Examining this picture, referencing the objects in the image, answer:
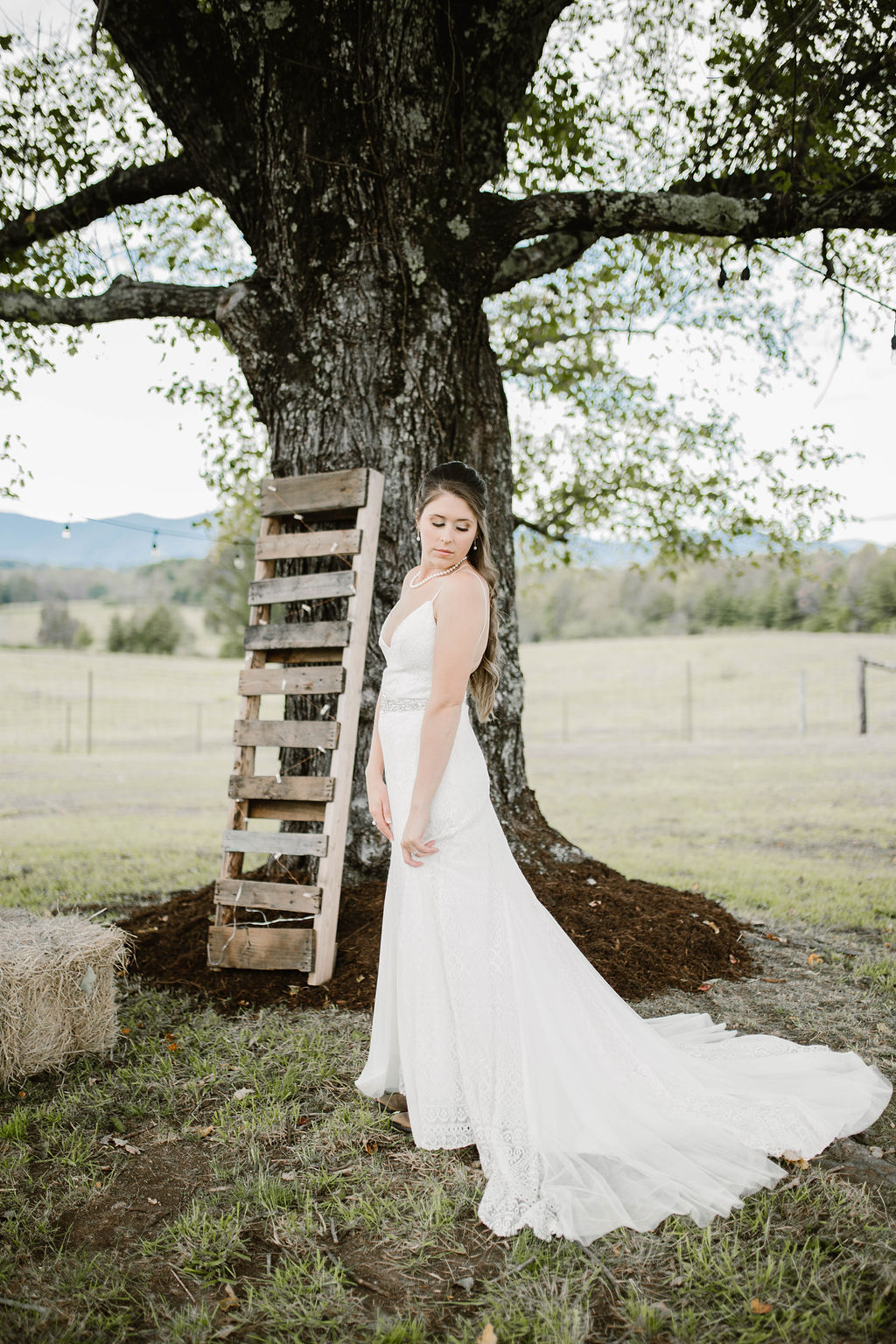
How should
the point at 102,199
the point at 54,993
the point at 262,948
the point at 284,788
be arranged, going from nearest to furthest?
the point at 54,993
the point at 262,948
the point at 284,788
the point at 102,199

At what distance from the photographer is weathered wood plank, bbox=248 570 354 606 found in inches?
213

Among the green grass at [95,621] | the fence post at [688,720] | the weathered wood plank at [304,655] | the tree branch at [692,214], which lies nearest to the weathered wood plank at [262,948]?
the weathered wood plank at [304,655]

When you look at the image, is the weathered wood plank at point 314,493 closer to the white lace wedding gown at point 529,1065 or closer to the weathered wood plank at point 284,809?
the weathered wood plank at point 284,809

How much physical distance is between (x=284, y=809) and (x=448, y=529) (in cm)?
278

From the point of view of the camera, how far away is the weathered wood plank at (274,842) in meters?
5.19

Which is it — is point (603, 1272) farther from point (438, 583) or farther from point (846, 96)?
point (846, 96)

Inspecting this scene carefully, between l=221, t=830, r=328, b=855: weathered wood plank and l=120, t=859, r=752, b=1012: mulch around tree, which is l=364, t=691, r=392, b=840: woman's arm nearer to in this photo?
l=221, t=830, r=328, b=855: weathered wood plank

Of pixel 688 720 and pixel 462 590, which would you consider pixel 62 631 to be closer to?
pixel 688 720

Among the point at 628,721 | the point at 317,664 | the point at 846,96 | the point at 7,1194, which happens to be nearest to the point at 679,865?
the point at 317,664

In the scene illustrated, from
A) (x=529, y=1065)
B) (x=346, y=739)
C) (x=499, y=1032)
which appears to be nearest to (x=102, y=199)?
(x=346, y=739)

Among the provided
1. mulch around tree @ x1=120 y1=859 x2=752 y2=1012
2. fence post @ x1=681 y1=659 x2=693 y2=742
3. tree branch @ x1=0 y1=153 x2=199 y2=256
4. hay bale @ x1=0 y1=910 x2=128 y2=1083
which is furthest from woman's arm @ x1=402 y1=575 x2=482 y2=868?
fence post @ x1=681 y1=659 x2=693 y2=742

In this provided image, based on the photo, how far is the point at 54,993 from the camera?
408cm

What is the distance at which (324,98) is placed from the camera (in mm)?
5727

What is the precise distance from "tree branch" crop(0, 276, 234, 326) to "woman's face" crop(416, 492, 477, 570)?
3784 millimetres
